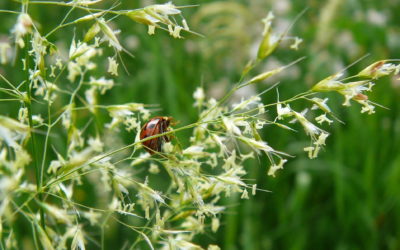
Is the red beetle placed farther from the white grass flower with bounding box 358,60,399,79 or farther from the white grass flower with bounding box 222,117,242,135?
the white grass flower with bounding box 358,60,399,79

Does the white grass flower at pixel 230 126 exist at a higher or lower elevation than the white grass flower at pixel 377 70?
lower

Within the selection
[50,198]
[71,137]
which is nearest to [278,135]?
[50,198]

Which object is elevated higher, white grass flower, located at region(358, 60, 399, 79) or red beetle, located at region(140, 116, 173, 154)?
white grass flower, located at region(358, 60, 399, 79)

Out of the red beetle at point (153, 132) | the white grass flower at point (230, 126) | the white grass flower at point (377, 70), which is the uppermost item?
the white grass flower at point (377, 70)

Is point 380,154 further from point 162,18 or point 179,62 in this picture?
point 162,18

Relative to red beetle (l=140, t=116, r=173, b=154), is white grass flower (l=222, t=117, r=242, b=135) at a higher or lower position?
higher

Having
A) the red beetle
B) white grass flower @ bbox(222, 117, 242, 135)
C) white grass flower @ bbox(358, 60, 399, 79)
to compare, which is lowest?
the red beetle

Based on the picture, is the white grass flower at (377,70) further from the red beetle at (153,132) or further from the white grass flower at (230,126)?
the red beetle at (153,132)

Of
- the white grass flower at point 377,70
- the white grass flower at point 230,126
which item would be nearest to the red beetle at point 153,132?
the white grass flower at point 230,126

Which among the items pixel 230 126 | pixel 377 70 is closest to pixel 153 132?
pixel 230 126

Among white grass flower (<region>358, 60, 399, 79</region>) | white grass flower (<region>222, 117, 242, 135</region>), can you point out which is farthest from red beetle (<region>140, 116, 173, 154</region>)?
white grass flower (<region>358, 60, 399, 79</region>)

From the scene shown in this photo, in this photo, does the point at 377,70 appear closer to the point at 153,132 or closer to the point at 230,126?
the point at 230,126

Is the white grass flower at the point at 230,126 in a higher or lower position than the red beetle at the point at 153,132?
higher
